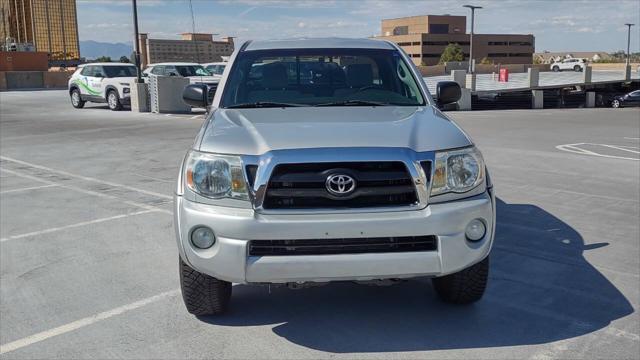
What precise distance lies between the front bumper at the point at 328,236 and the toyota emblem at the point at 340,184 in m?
0.13

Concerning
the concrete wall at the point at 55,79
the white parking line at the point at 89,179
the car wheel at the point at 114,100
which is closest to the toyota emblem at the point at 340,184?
the white parking line at the point at 89,179

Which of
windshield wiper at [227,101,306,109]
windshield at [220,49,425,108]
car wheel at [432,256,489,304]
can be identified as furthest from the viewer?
windshield at [220,49,425,108]

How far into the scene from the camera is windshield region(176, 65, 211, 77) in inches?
993

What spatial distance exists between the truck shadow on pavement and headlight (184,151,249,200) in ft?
3.25

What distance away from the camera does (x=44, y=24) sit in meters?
100

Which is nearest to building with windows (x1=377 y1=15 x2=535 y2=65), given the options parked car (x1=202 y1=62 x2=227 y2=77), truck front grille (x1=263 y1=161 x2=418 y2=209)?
parked car (x1=202 y1=62 x2=227 y2=77)

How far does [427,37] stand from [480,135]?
114m

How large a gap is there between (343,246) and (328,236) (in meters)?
0.12

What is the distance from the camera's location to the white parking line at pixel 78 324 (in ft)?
12.6

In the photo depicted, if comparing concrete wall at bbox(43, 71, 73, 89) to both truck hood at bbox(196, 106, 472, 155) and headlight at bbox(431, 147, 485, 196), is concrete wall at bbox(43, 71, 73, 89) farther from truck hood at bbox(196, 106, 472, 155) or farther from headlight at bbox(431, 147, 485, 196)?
headlight at bbox(431, 147, 485, 196)

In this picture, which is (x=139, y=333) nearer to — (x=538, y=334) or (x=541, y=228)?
(x=538, y=334)

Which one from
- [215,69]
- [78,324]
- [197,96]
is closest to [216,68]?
[215,69]

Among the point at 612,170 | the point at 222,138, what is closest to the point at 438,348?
the point at 222,138

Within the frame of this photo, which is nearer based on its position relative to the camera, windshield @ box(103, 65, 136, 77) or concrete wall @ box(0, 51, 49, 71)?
windshield @ box(103, 65, 136, 77)
